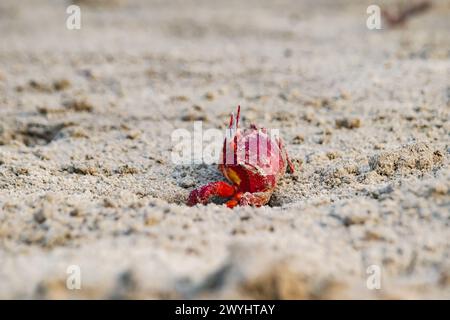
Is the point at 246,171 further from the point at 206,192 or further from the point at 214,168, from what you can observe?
the point at 214,168

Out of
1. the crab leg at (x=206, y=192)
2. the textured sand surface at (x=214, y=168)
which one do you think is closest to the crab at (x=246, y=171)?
the crab leg at (x=206, y=192)

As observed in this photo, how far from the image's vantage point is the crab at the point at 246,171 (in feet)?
6.86

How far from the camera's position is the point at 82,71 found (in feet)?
13.4

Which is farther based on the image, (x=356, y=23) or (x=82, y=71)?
(x=356, y=23)

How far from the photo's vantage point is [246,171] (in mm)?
2096

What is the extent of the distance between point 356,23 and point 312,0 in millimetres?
1242

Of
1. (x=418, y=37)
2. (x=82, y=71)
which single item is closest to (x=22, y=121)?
(x=82, y=71)

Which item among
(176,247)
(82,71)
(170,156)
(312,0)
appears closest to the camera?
(176,247)

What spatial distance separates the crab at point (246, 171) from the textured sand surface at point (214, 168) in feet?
0.40

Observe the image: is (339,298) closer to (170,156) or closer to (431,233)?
(431,233)

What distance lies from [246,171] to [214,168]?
481 mm

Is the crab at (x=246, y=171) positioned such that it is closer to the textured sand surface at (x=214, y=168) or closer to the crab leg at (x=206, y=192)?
the crab leg at (x=206, y=192)

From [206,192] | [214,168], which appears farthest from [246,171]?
[214,168]
